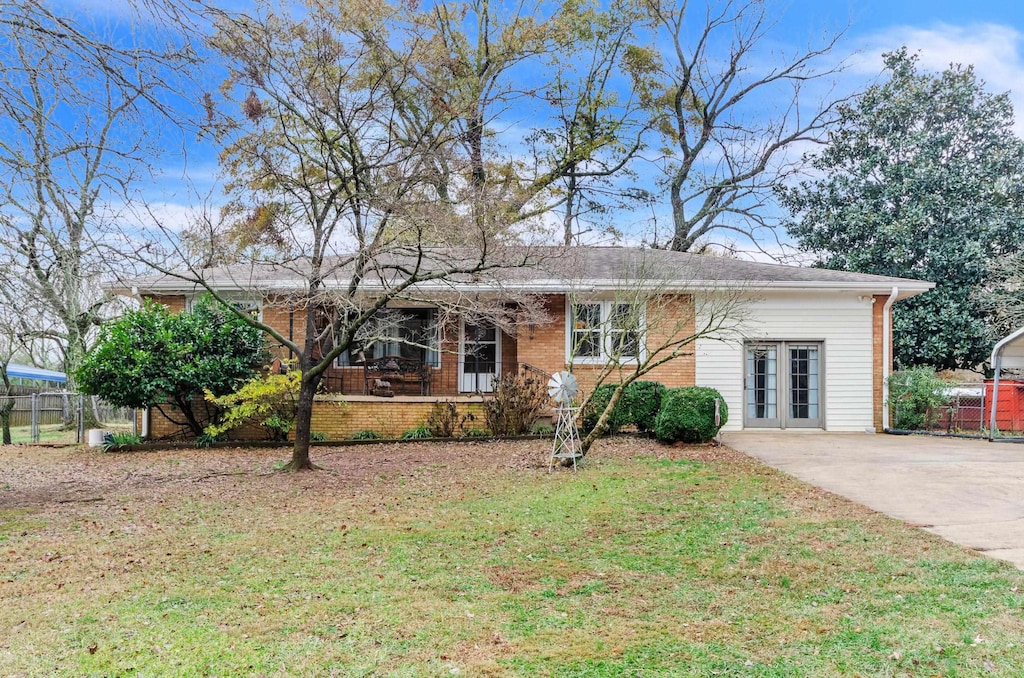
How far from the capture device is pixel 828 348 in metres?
14.8

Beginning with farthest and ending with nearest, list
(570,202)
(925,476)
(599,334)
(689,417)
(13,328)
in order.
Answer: (570,202), (13,328), (599,334), (689,417), (925,476)

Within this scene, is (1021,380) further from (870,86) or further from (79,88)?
(79,88)

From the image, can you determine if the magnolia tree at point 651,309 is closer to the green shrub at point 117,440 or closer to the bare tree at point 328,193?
the bare tree at point 328,193

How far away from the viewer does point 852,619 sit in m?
4.31

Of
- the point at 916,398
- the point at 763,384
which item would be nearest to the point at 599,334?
the point at 763,384

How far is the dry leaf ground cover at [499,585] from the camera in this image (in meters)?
3.83

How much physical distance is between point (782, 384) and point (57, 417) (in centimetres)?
2189

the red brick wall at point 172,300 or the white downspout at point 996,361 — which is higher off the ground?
the red brick wall at point 172,300

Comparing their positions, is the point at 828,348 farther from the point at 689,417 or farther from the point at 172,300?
the point at 172,300

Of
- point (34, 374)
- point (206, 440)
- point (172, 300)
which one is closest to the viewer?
point (206, 440)

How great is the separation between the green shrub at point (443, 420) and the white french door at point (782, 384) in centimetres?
610

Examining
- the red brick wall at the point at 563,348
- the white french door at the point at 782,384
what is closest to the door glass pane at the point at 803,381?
the white french door at the point at 782,384

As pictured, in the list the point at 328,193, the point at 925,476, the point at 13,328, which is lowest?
the point at 925,476

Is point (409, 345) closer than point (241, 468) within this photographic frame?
No
